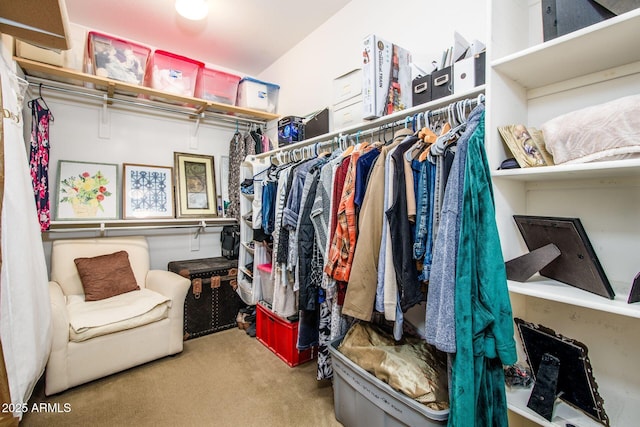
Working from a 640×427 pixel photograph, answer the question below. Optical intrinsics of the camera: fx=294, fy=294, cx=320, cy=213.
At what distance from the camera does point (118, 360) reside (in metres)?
1.98

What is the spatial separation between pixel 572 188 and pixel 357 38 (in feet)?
5.85

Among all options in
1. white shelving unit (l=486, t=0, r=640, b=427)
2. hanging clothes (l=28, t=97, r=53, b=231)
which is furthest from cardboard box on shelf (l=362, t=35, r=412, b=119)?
hanging clothes (l=28, t=97, r=53, b=231)

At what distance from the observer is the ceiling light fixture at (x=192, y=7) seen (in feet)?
6.72

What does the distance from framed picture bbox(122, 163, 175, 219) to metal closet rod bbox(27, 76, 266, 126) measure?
582mm

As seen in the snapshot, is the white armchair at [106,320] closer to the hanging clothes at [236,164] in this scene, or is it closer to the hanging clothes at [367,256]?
the hanging clothes at [236,164]

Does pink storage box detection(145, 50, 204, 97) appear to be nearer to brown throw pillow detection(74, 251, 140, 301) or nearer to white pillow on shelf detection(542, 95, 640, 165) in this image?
brown throw pillow detection(74, 251, 140, 301)

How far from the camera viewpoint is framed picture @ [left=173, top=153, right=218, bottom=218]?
2.97 m

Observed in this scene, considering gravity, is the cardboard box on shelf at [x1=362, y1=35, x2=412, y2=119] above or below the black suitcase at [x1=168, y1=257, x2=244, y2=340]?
above

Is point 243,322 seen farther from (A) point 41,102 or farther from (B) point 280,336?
(A) point 41,102

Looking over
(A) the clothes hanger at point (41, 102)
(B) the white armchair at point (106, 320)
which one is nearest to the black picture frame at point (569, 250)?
(B) the white armchair at point (106, 320)

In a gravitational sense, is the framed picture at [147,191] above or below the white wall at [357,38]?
below

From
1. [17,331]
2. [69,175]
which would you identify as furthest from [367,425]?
[69,175]

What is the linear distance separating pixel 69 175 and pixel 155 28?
1475 mm

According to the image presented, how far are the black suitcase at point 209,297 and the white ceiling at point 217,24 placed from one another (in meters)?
2.11
